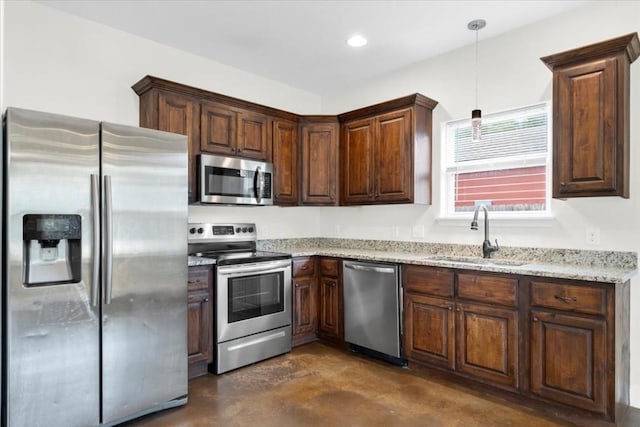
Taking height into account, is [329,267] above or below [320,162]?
below

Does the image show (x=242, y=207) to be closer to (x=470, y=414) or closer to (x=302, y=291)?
(x=302, y=291)

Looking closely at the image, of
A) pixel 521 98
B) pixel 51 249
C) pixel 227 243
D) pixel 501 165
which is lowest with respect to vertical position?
pixel 227 243

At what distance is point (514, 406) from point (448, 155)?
2152 mm

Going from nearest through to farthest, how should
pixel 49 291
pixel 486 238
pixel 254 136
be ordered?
pixel 49 291 → pixel 486 238 → pixel 254 136

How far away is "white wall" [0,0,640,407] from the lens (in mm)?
2793

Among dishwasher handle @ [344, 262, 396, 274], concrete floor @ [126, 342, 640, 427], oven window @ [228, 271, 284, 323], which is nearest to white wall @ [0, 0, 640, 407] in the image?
dishwasher handle @ [344, 262, 396, 274]

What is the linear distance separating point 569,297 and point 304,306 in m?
2.31

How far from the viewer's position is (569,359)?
246 cm

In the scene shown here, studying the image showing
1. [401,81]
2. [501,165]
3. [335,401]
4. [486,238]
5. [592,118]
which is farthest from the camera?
[401,81]

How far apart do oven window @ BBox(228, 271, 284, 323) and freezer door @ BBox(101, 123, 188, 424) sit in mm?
629

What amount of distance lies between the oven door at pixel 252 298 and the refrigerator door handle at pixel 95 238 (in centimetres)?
104

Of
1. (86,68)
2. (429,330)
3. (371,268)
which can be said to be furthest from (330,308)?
(86,68)

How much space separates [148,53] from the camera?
3.51 m

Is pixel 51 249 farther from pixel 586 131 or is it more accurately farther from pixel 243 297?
pixel 586 131
